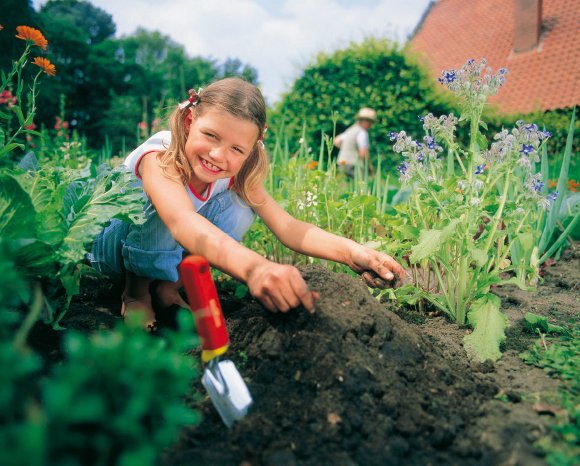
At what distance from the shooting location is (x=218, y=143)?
1754 millimetres

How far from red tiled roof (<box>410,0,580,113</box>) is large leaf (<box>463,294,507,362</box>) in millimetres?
7914

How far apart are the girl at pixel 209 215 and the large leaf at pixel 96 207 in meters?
0.07

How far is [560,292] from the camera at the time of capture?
95.8 inches

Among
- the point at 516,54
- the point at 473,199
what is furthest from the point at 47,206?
the point at 516,54

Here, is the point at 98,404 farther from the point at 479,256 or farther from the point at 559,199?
the point at 559,199

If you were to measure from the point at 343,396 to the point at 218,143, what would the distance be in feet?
3.40

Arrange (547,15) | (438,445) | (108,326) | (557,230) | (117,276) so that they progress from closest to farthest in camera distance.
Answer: (438,445) → (108,326) → (117,276) → (557,230) → (547,15)

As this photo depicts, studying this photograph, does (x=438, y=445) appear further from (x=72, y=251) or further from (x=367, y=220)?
(x=367, y=220)

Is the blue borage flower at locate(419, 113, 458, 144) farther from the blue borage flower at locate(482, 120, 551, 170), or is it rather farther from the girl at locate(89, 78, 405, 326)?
the girl at locate(89, 78, 405, 326)

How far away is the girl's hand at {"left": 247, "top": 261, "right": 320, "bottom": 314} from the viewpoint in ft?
3.93

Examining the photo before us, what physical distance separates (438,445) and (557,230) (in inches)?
105

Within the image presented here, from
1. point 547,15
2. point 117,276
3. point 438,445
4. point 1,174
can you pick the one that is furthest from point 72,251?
point 547,15

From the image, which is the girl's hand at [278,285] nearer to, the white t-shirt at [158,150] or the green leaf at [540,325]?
the white t-shirt at [158,150]

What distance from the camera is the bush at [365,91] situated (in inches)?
314
